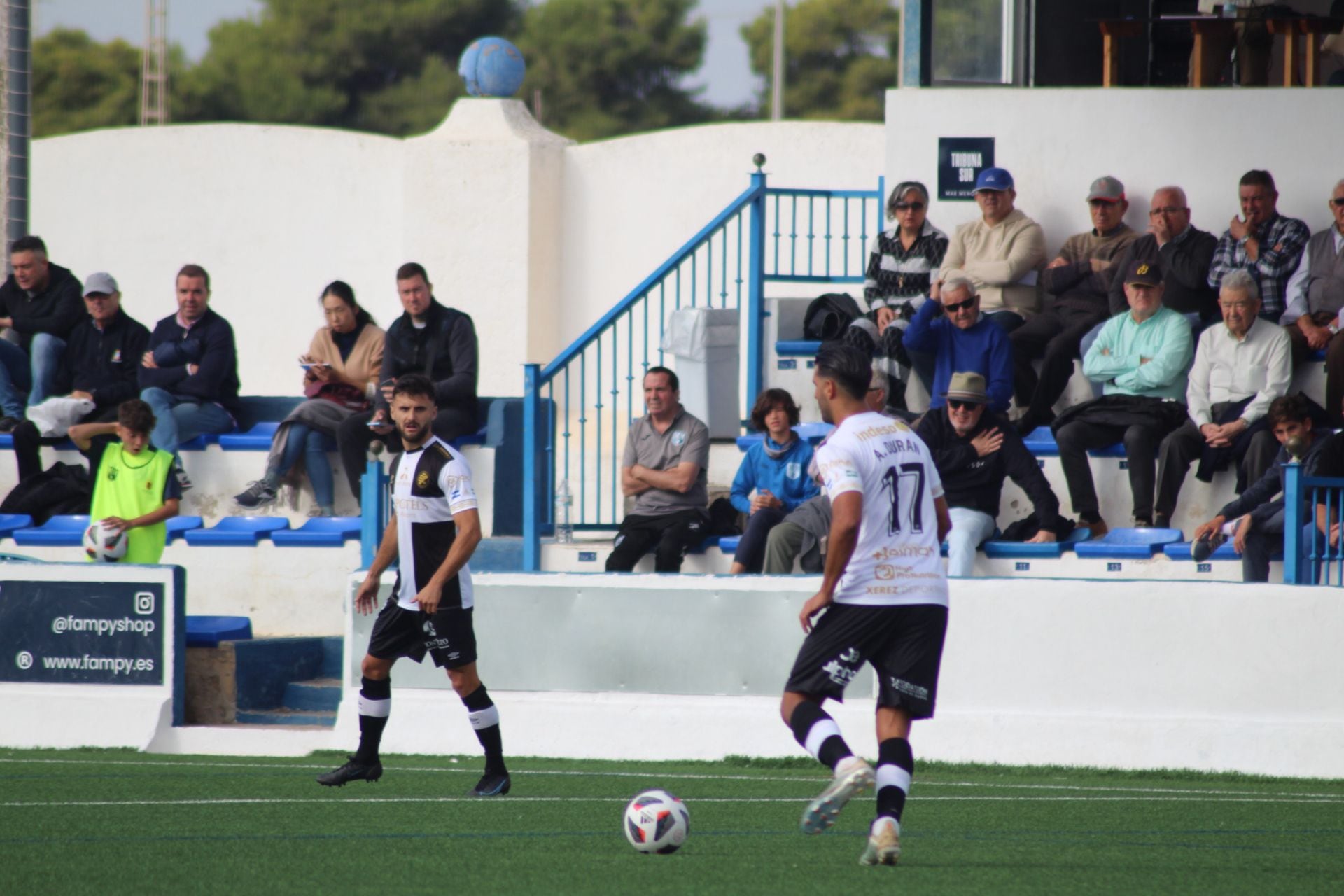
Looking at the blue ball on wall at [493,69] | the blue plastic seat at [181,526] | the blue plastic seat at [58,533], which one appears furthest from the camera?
the blue ball on wall at [493,69]

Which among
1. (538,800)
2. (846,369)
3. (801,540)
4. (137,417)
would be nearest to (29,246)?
(137,417)

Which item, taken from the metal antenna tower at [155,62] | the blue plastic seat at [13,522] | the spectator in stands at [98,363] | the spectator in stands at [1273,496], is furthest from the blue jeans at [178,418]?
the metal antenna tower at [155,62]

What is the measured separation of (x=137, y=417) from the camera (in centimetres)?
1204

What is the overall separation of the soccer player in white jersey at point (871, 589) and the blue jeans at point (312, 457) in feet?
23.7

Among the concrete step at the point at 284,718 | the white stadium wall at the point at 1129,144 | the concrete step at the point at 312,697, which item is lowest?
the concrete step at the point at 284,718

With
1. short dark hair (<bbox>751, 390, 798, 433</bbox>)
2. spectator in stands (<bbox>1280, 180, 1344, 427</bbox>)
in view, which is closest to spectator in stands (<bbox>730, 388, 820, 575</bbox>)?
short dark hair (<bbox>751, 390, 798, 433</bbox>)

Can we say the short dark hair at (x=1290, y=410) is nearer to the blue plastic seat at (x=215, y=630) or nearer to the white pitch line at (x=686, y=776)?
the white pitch line at (x=686, y=776)

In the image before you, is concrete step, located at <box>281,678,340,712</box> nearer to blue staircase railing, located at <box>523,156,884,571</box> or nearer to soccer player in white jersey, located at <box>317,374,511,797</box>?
blue staircase railing, located at <box>523,156,884,571</box>

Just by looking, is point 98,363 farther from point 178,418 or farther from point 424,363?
point 424,363

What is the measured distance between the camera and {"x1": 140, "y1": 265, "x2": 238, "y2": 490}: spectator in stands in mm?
13586

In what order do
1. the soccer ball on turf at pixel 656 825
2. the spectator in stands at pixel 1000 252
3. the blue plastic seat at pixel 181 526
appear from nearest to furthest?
the soccer ball on turf at pixel 656 825, the spectator in stands at pixel 1000 252, the blue plastic seat at pixel 181 526

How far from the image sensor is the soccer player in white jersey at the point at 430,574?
8.27m

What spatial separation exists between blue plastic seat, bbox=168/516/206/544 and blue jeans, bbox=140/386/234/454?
487mm

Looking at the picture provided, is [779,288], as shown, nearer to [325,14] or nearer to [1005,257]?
[1005,257]
